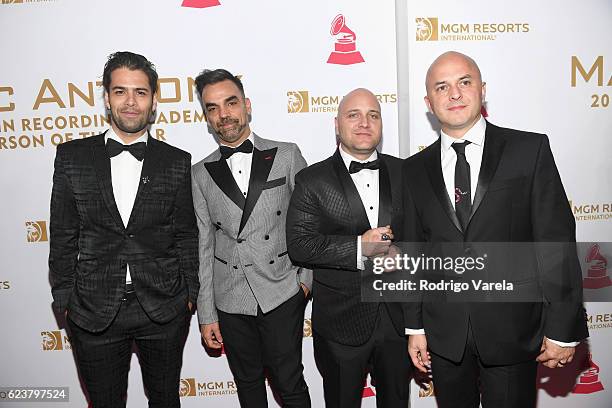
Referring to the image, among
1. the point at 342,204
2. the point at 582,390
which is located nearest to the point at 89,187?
the point at 342,204

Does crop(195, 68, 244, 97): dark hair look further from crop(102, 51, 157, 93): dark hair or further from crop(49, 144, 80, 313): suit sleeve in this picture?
crop(49, 144, 80, 313): suit sleeve

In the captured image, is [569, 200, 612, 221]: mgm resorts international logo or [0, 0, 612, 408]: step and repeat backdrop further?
[569, 200, 612, 221]: mgm resorts international logo

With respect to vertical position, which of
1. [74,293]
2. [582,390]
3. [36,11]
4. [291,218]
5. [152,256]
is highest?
[36,11]

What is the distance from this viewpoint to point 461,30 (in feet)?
11.0

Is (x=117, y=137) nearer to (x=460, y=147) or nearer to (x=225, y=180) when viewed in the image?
(x=225, y=180)

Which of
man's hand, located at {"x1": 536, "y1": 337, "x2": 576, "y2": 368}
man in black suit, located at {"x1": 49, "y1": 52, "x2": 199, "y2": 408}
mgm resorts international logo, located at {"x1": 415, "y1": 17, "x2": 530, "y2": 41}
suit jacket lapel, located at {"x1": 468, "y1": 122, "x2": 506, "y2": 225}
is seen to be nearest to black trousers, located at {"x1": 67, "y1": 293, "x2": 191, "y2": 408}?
man in black suit, located at {"x1": 49, "y1": 52, "x2": 199, "y2": 408}

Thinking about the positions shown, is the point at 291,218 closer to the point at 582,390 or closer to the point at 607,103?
the point at 607,103

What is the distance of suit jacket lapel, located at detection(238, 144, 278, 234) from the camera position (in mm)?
2730

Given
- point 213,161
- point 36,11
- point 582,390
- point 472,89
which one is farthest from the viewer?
point 582,390

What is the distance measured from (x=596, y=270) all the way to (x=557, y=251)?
1791mm

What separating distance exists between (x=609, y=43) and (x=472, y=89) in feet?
6.29

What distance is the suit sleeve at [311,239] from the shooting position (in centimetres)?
253

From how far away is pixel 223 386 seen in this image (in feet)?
12.1

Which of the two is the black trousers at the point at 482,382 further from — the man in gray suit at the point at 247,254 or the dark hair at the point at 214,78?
the dark hair at the point at 214,78
